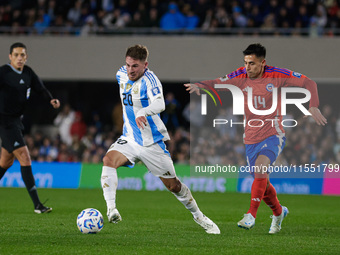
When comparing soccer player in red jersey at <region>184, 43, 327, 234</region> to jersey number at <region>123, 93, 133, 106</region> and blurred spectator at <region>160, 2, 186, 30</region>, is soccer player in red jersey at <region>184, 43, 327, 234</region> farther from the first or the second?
blurred spectator at <region>160, 2, 186, 30</region>

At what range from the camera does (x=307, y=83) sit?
8.38 metres

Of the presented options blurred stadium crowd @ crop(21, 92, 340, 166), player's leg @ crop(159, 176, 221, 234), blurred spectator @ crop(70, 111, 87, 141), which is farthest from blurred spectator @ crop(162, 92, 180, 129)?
player's leg @ crop(159, 176, 221, 234)

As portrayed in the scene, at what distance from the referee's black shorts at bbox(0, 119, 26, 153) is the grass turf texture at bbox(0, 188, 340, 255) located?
107cm

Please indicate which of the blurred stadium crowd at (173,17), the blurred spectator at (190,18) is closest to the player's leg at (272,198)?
the blurred stadium crowd at (173,17)

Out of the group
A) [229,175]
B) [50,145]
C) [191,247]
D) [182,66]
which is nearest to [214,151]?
[229,175]

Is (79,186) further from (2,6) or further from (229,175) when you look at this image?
(2,6)

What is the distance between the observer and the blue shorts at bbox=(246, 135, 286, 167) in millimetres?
8414

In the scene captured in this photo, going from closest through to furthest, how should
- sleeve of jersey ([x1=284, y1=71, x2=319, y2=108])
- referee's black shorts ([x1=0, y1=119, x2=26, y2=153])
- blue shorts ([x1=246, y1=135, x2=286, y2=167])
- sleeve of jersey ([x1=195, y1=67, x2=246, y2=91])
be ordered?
sleeve of jersey ([x1=284, y1=71, x2=319, y2=108]) < blue shorts ([x1=246, y1=135, x2=286, y2=167]) < sleeve of jersey ([x1=195, y1=67, x2=246, y2=91]) < referee's black shorts ([x1=0, y1=119, x2=26, y2=153])

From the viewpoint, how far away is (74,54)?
21.4 m

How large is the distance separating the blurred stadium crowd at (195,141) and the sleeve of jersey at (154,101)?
10.2 metres

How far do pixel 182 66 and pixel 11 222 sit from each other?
12.5 m

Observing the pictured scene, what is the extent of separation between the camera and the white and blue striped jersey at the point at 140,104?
7992 millimetres

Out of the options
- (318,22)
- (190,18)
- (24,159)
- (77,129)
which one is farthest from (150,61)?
(24,159)

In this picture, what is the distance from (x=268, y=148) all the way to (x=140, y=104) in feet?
5.74
